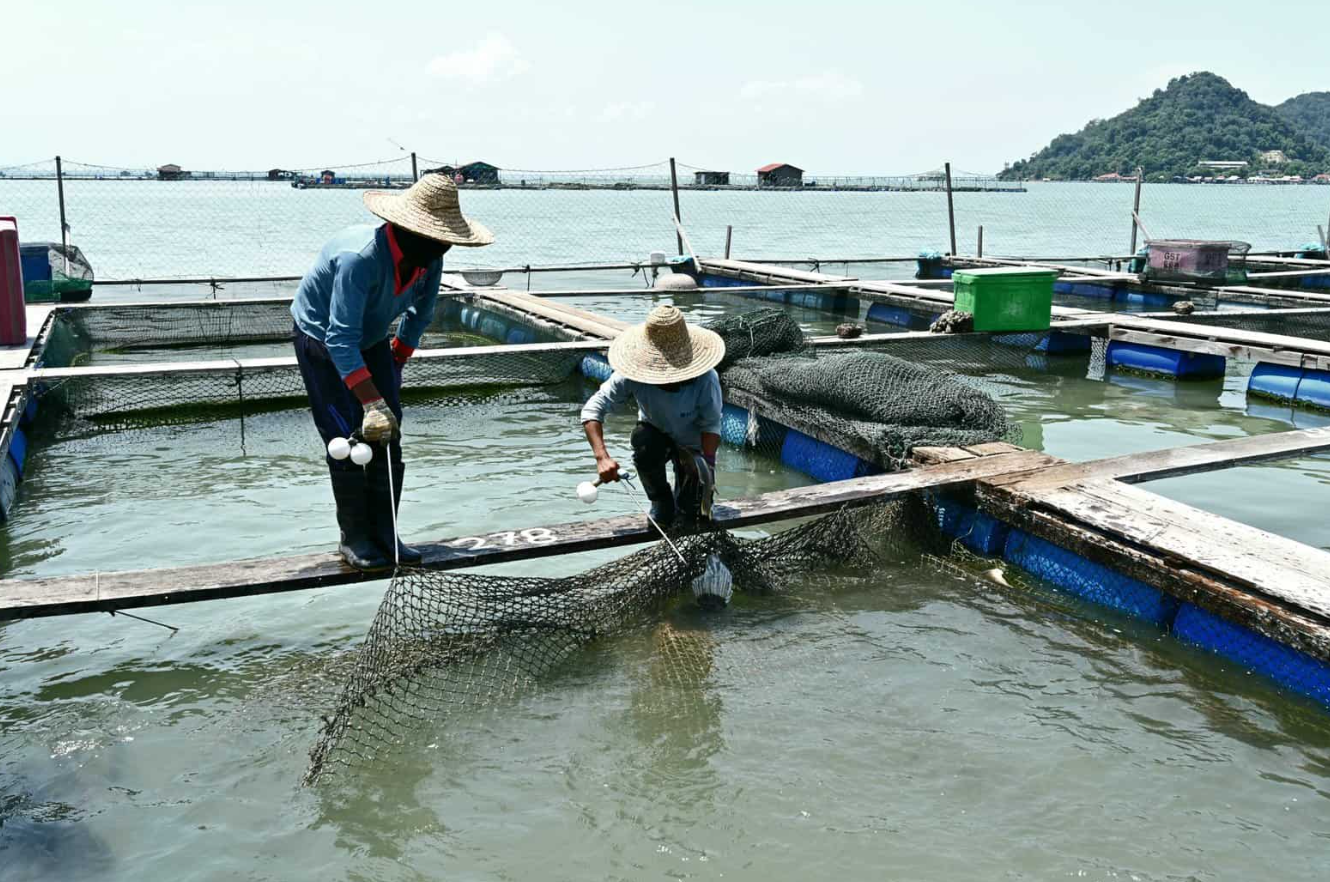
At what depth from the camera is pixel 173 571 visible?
13.5 ft

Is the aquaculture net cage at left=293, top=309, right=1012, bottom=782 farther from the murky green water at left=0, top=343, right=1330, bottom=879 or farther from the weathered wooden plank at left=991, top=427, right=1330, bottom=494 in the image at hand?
the weathered wooden plank at left=991, top=427, right=1330, bottom=494

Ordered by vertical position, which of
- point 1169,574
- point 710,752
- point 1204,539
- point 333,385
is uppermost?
point 333,385

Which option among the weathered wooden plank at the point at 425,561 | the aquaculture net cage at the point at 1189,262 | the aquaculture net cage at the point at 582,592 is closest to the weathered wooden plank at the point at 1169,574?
the weathered wooden plank at the point at 425,561

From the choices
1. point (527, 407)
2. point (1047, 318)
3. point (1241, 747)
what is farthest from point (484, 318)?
point (1241, 747)

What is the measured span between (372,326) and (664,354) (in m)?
1.17

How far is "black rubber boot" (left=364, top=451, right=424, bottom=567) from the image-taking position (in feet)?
13.6

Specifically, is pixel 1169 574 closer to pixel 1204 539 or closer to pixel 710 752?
pixel 1204 539

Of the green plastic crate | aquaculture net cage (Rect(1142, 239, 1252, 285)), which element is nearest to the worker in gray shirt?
the green plastic crate

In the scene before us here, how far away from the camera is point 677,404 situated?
4.63 m

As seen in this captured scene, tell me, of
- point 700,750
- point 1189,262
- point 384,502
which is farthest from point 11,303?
point 1189,262

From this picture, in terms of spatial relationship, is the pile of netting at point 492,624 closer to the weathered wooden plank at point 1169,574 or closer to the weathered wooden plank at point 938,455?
the weathered wooden plank at point 1169,574

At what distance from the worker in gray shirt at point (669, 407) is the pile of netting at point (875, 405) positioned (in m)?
1.80

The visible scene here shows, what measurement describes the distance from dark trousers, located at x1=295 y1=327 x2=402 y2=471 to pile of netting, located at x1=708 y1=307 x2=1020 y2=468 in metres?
3.15

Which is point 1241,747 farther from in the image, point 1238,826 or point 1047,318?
point 1047,318
